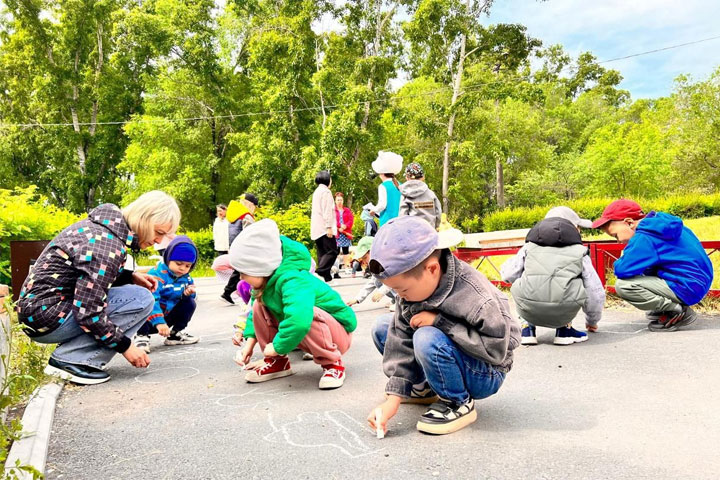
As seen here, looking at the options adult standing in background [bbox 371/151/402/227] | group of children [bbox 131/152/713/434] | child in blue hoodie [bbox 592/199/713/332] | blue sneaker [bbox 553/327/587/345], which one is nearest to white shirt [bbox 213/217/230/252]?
adult standing in background [bbox 371/151/402/227]

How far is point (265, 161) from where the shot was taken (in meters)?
22.9

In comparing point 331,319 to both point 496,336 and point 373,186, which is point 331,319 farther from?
point 373,186

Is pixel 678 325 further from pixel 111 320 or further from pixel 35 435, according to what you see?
pixel 35 435

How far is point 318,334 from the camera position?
11.1 ft

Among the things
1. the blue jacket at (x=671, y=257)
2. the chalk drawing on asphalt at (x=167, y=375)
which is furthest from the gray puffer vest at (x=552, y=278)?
the chalk drawing on asphalt at (x=167, y=375)

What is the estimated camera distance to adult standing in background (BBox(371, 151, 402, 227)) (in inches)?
277

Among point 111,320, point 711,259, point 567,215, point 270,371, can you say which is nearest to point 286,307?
point 270,371

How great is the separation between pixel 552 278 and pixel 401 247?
2280mm

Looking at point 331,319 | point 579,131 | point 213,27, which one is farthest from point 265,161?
point 579,131

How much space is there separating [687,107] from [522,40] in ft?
36.8

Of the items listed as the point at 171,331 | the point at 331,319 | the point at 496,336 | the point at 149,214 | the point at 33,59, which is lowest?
the point at 171,331

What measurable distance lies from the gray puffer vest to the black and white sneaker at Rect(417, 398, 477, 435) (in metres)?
1.77

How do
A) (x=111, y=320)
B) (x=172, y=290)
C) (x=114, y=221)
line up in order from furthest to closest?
(x=172, y=290) → (x=111, y=320) → (x=114, y=221)

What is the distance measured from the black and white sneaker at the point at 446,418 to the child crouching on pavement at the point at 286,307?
0.89 m
